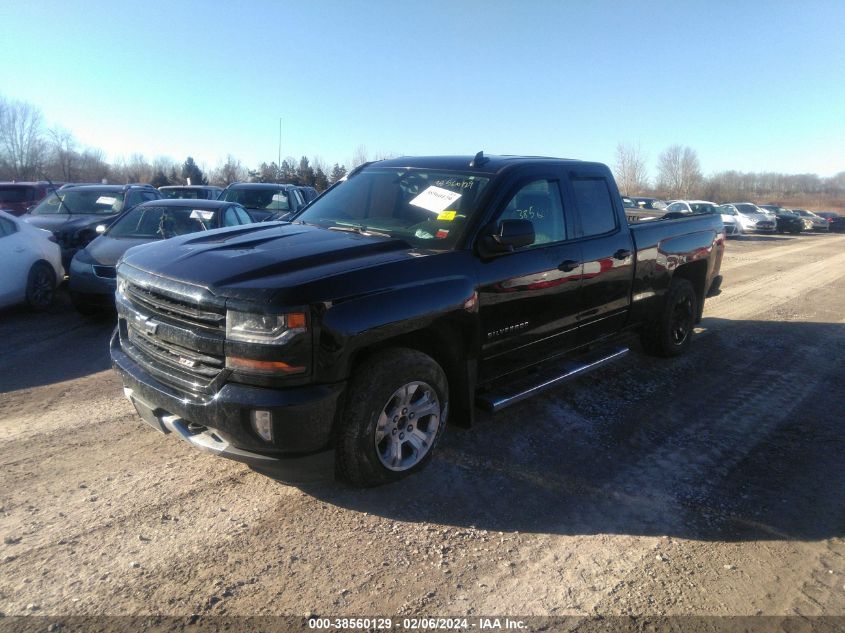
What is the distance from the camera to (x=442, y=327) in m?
3.65

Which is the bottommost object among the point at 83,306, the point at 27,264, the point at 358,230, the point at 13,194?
the point at 83,306

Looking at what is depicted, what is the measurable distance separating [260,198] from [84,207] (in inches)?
155

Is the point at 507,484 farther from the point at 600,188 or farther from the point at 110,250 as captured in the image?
the point at 110,250

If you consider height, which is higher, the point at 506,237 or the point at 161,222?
the point at 506,237

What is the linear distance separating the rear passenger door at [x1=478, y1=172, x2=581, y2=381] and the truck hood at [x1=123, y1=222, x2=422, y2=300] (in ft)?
2.09

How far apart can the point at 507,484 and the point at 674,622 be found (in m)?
1.31

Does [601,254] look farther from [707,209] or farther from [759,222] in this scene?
[759,222]

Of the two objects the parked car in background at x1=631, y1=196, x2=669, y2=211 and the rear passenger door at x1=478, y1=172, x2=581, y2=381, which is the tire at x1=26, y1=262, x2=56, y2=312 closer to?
the rear passenger door at x1=478, y1=172, x2=581, y2=381

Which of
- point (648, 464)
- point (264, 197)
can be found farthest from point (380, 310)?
point (264, 197)

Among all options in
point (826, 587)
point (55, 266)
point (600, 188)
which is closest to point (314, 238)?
point (600, 188)

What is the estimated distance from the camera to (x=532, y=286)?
429 centimetres

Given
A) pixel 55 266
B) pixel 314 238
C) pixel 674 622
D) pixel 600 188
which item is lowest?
pixel 674 622

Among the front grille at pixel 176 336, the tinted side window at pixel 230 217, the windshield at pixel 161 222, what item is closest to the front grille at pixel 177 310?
the front grille at pixel 176 336

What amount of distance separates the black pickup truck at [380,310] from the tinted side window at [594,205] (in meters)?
0.02
